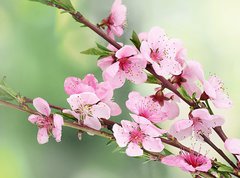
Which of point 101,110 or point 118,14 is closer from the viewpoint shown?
point 101,110

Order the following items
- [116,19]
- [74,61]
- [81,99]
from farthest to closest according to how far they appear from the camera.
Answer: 1. [74,61]
2. [116,19]
3. [81,99]

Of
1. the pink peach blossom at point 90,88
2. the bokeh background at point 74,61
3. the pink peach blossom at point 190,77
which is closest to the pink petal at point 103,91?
the pink peach blossom at point 90,88

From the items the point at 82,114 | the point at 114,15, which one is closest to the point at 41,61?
the point at 114,15

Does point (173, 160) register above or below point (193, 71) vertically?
below

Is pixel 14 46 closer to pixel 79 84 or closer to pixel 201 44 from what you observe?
pixel 201 44

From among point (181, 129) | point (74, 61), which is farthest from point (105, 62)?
point (74, 61)

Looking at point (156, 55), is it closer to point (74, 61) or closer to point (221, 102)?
point (221, 102)

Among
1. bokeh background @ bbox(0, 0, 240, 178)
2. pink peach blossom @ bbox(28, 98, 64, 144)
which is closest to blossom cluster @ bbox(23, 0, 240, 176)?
pink peach blossom @ bbox(28, 98, 64, 144)

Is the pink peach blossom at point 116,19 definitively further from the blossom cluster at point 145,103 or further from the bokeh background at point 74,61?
the bokeh background at point 74,61
